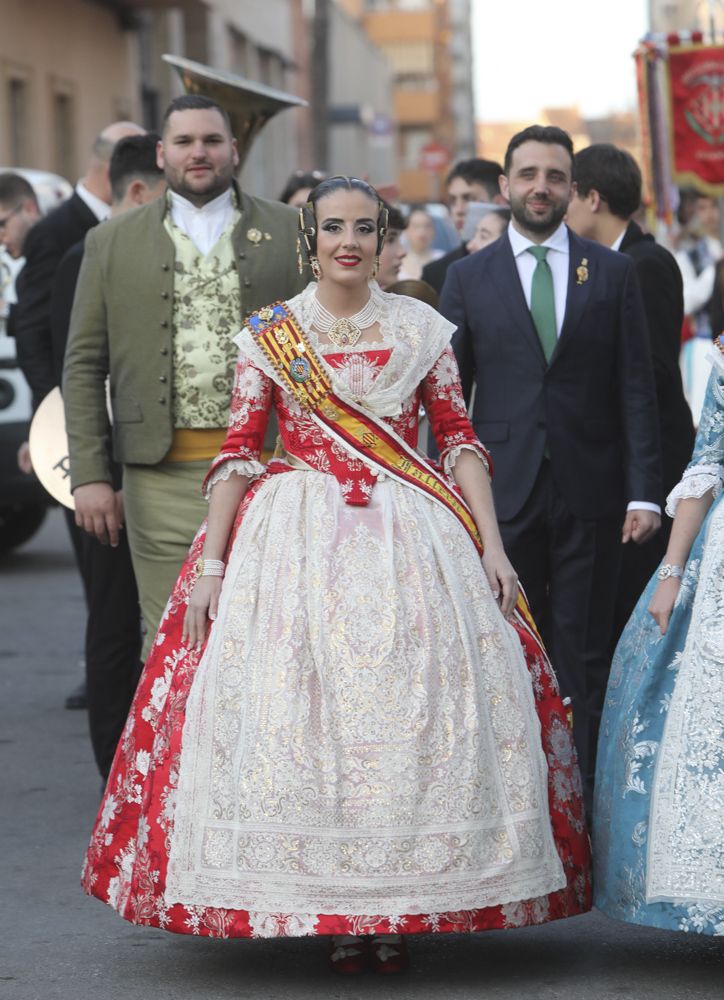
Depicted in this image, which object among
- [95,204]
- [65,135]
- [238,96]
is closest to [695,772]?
[238,96]

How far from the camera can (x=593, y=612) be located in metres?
6.77

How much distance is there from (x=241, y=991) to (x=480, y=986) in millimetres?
536

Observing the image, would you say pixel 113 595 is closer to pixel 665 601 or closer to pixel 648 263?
pixel 648 263

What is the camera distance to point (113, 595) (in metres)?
7.22

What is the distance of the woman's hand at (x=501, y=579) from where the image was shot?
5.21 metres

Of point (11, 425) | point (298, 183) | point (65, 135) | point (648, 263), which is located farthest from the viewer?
point (65, 135)

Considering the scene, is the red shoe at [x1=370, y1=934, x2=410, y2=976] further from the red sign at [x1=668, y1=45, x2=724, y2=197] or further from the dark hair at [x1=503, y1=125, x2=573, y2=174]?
the red sign at [x1=668, y1=45, x2=724, y2=197]

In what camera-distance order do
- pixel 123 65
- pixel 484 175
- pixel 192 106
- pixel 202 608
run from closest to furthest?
pixel 202 608 → pixel 192 106 → pixel 484 175 → pixel 123 65

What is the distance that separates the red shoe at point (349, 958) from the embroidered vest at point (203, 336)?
1819 millimetres

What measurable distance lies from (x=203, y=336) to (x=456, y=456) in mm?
1256

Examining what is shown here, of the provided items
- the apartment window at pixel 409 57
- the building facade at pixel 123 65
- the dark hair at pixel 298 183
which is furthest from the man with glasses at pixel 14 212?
the apartment window at pixel 409 57

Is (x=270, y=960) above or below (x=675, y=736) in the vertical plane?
below

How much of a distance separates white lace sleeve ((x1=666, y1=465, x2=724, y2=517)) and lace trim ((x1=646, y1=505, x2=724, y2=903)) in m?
0.14

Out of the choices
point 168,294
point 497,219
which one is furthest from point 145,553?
point 497,219
